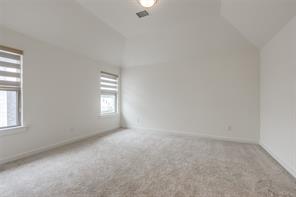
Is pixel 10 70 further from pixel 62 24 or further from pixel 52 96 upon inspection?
pixel 62 24

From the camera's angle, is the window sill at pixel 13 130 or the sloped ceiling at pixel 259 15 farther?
the window sill at pixel 13 130

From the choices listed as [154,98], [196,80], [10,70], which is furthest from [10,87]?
[196,80]

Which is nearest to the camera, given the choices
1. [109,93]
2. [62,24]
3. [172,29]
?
[62,24]

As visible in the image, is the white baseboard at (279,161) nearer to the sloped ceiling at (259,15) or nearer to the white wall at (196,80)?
the white wall at (196,80)

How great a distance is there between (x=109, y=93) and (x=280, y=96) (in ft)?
15.3

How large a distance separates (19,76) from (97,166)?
2.32 m

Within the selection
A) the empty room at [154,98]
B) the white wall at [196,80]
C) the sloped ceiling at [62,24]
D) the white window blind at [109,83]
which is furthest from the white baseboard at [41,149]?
the sloped ceiling at [62,24]

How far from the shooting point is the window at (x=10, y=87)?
2.70 metres

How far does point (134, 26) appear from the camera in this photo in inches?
139

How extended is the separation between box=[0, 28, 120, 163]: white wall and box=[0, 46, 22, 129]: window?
0.11 m

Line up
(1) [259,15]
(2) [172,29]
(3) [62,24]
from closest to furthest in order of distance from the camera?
(1) [259,15] < (3) [62,24] < (2) [172,29]

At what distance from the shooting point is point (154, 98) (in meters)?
5.24

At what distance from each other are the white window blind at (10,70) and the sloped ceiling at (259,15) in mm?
3994

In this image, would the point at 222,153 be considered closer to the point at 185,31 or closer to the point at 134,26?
the point at 185,31
